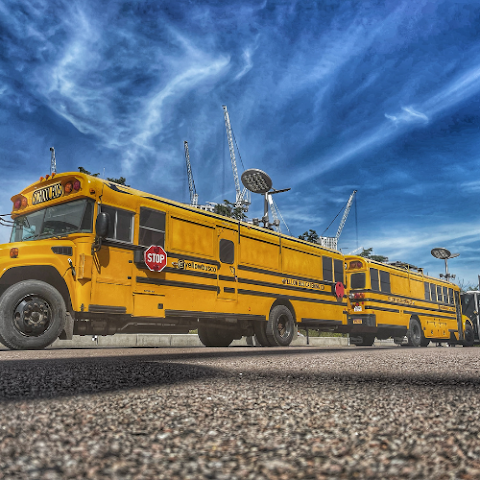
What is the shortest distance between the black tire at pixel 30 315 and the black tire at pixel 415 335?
12.6 meters

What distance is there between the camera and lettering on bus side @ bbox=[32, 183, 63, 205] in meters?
7.58

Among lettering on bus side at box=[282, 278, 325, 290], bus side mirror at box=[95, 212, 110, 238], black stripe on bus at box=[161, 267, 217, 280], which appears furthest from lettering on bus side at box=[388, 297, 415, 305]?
bus side mirror at box=[95, 212, 110, 238]

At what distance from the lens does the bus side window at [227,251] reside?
930 centimetres

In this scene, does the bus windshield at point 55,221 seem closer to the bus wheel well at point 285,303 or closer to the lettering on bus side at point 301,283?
the bus wheel well at point 285,303

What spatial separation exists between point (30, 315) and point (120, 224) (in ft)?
6.24

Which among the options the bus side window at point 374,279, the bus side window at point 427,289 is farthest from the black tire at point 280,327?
the bus side window at point 427,289

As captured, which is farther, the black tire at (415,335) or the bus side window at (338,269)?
the black tire at (415,335)

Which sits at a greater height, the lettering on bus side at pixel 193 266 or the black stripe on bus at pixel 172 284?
the lettering on bus side at pixel 193 266

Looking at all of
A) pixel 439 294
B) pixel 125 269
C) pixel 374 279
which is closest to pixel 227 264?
pixel 125 269

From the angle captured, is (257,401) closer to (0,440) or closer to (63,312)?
(0,440)

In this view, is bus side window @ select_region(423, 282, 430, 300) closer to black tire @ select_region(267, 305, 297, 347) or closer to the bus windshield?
black tire @ select_region(267, 305, 297, 347)

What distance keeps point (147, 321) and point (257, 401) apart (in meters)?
5.35

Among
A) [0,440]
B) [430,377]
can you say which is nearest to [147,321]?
[430,377]

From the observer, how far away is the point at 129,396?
2.73 meters
